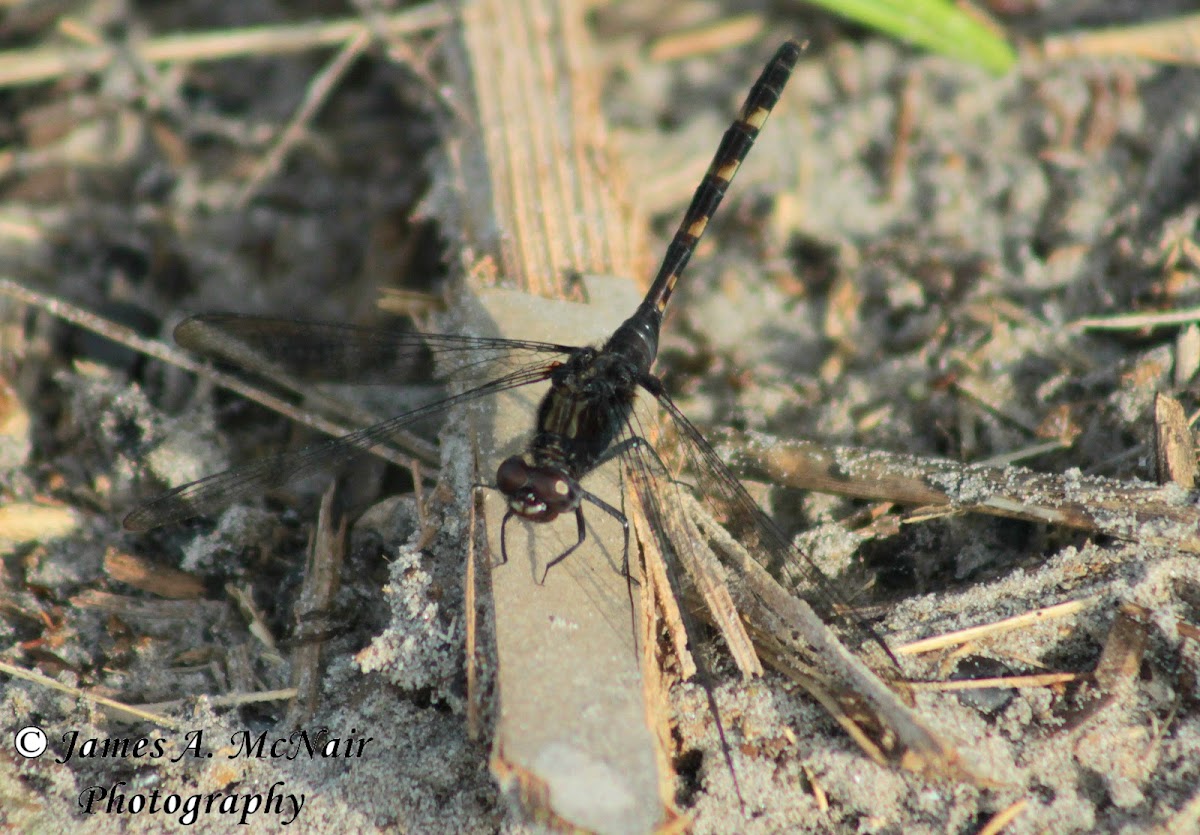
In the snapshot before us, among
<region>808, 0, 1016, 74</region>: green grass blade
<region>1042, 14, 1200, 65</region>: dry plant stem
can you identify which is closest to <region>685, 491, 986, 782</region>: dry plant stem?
<region>808, 0, 1016, 74</region>: green grass blade

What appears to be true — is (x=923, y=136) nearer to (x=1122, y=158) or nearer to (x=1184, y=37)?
(x=1122, y=158)

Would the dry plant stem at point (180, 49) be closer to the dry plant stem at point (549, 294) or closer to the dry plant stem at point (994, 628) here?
the dry plant stem at point (549, 294)

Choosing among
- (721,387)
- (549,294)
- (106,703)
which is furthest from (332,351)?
(721,387)

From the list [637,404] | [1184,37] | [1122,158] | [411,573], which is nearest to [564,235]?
[637,404]

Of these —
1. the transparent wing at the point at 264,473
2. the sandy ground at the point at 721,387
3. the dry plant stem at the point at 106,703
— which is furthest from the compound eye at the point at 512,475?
the dry plant stem at the point at 106,703

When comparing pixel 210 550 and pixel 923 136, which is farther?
pixel 923 136

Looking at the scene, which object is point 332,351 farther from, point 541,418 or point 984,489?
point 984,489
